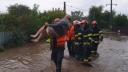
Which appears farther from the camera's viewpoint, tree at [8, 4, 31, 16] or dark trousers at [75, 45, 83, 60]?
tree at [8, 4, 31, 16]

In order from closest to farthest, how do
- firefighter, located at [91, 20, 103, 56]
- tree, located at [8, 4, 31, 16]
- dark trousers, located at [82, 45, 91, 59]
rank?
dark trousers, located at [82, 45, 91, 59]
firefighter, located at [91, 20, 103, 56]
tree, located at [8, 4, 31, 16]

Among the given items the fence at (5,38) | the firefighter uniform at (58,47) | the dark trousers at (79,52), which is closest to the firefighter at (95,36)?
the dark trousers at (79,52)

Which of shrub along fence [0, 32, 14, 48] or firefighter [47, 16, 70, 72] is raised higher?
firefighter [47, 16, 70, 72]

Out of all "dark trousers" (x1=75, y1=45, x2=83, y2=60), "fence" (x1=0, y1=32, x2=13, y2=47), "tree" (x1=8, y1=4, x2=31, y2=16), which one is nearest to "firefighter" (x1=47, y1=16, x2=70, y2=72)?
"dark trousers" (x1=75, y1=45, x2=83, y2=60)

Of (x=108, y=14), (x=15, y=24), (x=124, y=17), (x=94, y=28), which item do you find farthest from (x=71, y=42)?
(x=108, y=14)

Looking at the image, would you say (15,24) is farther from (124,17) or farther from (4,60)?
(124,17)

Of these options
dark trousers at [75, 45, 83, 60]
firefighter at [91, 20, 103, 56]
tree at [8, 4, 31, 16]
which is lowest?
dark trousers at [75, 45, 83, 60]

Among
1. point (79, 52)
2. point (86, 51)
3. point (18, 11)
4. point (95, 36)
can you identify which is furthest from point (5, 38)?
point (18, 11)

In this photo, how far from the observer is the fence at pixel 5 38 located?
2165 centimetres

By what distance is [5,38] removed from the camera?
886 inches

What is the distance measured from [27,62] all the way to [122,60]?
466 centimetres

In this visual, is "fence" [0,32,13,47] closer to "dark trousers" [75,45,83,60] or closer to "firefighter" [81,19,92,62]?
"dark trousers" [75,45,83,60]

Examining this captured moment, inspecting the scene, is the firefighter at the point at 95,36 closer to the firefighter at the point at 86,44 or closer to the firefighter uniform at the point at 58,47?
the firefighter at the point at 86,44

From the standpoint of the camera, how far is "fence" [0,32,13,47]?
21.6 m
